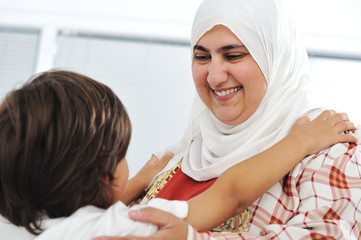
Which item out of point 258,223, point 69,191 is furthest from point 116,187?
point 258,223

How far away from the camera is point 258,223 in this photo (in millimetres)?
1256

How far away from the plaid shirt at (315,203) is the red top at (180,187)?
0.20 m

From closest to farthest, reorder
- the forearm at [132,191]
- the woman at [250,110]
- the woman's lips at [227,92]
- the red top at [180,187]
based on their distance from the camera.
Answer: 1. the woman at [250,110]
2. the red top at [180,187]
3. the woman's lips at [227,92]
4. the forearm at [132,191]

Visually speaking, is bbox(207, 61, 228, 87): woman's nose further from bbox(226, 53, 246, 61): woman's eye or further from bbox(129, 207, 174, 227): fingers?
bbox(129, 207, 174, 227): fingers

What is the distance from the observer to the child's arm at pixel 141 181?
1.66m

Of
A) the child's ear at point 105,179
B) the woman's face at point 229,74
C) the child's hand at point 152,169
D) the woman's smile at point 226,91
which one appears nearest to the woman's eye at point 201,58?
the woman's face at point 229,74

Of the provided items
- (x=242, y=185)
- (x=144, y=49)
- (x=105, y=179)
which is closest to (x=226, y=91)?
(x=242, y=185)

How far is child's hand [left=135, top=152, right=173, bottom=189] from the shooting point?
1.68 m

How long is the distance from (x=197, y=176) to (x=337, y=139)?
0.42 metres

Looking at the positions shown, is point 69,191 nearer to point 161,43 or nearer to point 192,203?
point 192,203

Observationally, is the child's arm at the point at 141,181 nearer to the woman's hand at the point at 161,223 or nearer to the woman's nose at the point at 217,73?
the woman's nose at the point at 217,73

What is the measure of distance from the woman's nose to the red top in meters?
0.30

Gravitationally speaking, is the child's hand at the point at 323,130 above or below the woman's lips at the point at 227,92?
below

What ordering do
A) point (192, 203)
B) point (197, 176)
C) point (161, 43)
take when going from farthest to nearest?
point (161, 43) < point (197, 176) < point (192, 203)
